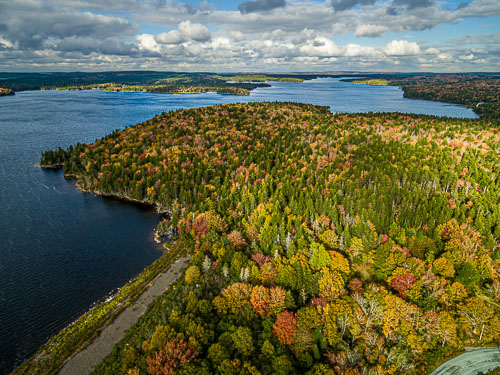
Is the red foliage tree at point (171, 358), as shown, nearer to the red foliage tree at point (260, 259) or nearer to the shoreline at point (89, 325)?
the shoreline at point (89, 325)

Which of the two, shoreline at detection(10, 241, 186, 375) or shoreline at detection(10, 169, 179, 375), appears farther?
shoreline at detection(10, 169, 179, 375)

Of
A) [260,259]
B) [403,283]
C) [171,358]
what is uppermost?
[260,259]

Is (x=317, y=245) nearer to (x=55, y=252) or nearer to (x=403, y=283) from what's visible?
(x=403, y=283)

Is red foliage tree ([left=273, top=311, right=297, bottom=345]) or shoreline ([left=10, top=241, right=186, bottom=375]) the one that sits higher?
red foliage tree ([left=273, top=311, right=297, bottom=345])

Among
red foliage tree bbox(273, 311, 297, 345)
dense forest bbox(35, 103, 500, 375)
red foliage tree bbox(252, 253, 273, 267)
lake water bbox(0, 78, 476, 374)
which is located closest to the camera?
dense forest bbox(35, 103, 500, 375)

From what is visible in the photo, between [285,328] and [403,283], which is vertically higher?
[403,283]

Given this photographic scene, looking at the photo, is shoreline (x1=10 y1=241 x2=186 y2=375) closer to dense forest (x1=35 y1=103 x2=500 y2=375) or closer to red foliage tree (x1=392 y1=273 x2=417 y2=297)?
dense forest (x1=35 y1=103 x2=500 y2=375)

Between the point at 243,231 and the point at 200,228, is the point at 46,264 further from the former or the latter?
the point at 243,231

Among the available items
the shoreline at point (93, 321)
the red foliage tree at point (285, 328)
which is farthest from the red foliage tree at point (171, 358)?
the shoreline at point (93, 321)

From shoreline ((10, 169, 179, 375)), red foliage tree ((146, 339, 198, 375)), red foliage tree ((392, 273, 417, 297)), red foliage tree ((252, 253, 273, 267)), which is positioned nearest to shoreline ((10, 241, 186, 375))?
shoreline ((10, 169, 179, 375))

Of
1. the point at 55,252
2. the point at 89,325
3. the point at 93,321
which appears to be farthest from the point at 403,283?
the point at 55,252
